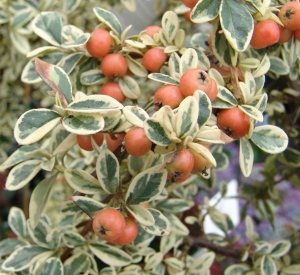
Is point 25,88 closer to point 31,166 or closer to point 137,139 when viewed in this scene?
point 31,166

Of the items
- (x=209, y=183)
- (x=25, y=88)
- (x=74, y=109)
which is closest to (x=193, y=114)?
(x=74, y=109)

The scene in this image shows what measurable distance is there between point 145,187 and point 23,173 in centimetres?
22

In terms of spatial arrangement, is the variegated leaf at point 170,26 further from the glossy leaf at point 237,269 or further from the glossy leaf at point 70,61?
the glossy leaf at point 237,269

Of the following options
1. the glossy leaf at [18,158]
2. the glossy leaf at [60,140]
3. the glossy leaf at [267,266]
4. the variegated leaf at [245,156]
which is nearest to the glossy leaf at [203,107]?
the variegated leaf at [245,156]

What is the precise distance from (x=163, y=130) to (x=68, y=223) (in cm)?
41

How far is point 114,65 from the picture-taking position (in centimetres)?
70

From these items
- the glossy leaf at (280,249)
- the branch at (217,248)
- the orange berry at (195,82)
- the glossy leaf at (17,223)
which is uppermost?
the orange berry at (195,82)

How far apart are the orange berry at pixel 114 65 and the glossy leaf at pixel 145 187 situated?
187mm

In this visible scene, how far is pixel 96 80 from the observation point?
738 millimetres

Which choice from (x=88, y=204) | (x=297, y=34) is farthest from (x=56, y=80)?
(x=297, y=34)

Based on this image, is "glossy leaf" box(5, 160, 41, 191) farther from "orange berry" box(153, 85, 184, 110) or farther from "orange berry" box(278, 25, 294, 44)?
"orange berry" box(278, 25, 294, 44)

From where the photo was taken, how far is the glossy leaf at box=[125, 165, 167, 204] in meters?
0.59

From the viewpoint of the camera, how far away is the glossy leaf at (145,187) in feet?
A: 1.94

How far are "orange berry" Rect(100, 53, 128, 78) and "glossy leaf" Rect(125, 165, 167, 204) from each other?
0.19 m
